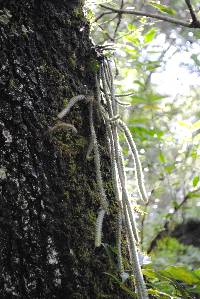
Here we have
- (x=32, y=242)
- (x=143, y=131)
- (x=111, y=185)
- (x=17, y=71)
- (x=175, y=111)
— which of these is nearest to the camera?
(x=32, y=242)

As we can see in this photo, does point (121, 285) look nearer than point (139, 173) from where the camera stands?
Yes

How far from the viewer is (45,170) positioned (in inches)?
42.3

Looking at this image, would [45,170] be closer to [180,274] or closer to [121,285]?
[121,285]

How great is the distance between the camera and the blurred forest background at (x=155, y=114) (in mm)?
2148

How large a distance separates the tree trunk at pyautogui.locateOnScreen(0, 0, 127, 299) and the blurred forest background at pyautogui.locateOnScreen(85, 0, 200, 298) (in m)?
0.25

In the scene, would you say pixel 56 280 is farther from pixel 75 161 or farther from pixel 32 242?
pixel 75 161

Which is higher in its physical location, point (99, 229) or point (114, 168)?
point (114, 168)

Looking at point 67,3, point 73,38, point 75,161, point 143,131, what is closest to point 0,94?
point 75,161

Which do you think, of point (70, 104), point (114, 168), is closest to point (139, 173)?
point (114, 168)

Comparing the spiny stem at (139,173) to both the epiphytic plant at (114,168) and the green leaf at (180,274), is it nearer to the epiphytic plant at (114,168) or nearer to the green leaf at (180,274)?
the epiphytic plant at (114,168)

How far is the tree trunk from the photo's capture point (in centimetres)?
97

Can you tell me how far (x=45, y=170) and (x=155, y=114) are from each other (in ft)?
12.8

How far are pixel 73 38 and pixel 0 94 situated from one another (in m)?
0.42

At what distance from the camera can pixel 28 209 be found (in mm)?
1002
